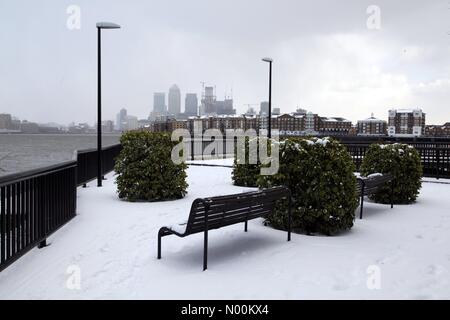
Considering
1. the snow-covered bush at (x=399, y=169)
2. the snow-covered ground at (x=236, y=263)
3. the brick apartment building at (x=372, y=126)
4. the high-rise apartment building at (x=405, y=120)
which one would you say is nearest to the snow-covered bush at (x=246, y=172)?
the snow-covered bush at (x=399, y=169)

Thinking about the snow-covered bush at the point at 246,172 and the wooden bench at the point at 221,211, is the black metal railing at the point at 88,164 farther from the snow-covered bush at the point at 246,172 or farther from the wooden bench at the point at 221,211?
the wooden bench at the point at 221,211

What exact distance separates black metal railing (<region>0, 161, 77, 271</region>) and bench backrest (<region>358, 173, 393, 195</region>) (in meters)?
5.57

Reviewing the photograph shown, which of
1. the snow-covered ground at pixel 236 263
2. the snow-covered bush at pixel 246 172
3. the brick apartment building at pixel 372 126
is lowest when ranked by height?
the snow-covered ground at pixel 236 263

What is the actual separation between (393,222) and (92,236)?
5.62 meters

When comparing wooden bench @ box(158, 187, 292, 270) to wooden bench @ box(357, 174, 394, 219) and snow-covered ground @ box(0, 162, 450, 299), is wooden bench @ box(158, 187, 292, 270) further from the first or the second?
wooden bench @ box(357, 174, 394, 219)

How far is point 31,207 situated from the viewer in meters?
5.64

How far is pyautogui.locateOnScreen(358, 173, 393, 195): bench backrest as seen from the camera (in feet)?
27.0

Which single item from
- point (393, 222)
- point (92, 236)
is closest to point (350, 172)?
point (393, 222)

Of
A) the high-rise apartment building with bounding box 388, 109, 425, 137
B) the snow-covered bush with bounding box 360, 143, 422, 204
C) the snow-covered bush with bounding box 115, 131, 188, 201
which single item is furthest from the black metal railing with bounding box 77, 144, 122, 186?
the high-rise apartment building with bounding box 388, 109, 425, 137

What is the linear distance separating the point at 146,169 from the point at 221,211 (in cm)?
496

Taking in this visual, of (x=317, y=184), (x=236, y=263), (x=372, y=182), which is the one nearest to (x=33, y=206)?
(x=236, y=263)

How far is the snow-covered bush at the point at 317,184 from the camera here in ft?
22.2

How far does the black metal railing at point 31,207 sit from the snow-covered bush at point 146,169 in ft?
8.57
